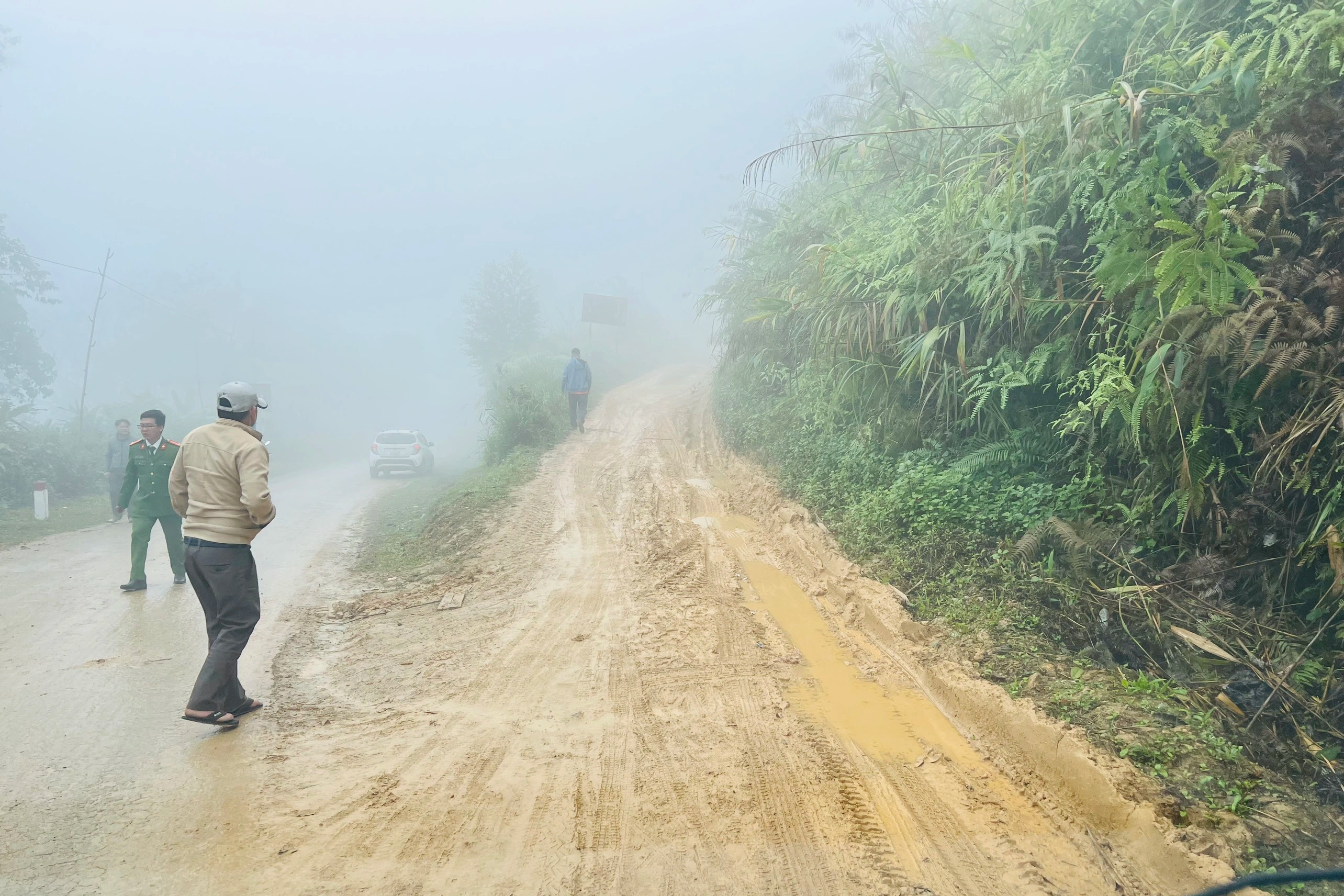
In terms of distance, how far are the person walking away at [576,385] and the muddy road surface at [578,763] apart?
30.1 ft

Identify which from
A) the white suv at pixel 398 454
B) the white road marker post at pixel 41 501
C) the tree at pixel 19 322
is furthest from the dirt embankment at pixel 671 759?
the tree at pixel 19 322

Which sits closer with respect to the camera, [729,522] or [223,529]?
[223,529]

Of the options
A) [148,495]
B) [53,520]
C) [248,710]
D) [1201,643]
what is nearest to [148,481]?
[148,495]

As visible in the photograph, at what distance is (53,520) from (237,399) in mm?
10813

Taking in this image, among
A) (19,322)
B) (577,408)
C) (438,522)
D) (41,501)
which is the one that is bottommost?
(438,522)

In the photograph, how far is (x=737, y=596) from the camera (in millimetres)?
6551

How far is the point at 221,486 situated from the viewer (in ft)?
13.9

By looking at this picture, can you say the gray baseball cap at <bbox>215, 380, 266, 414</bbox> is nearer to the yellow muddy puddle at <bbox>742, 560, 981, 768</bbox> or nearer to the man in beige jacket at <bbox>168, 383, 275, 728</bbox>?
the man in beige jacket at <bbox>168, 383, 275, 728</bbox>

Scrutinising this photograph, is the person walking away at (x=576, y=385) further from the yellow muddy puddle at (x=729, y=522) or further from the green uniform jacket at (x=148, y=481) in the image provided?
the green uniform jacket at (x=148, y=481)

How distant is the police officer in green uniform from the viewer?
7051 mm

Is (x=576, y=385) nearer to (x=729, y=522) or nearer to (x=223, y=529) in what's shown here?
(x=729, y=522)

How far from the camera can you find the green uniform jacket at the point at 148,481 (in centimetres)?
705

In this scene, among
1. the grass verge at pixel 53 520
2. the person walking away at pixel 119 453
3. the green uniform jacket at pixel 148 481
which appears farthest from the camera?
the person walking away at pixel 119 453

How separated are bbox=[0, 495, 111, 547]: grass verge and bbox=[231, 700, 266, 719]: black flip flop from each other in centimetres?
820
